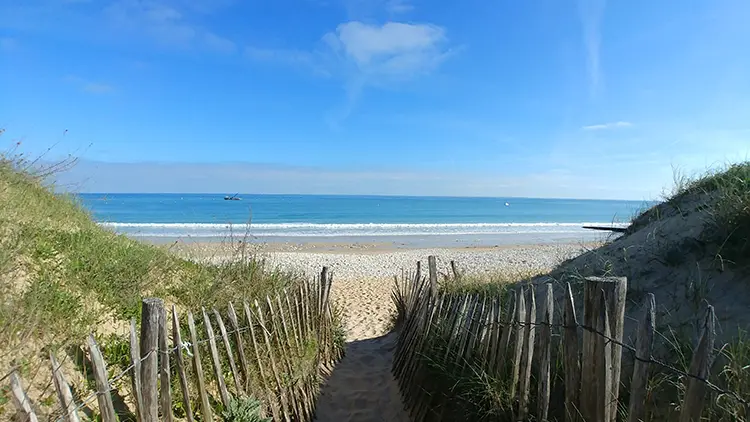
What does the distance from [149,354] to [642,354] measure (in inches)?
101

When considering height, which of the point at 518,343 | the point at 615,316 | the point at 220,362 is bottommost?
the point at 220,362

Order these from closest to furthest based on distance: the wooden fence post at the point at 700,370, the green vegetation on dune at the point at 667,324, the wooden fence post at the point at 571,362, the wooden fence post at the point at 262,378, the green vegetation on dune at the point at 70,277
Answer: the wooden fence post at the point at 700,370, the wooden fence post at the point at 571,362, the green vegetation on dune at the point at 667,324, the green vegetation on dune at the point at 70,277, the wooden fence post at the point at 262,378

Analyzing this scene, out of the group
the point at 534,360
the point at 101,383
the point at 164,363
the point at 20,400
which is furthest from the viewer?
the point at 534,360

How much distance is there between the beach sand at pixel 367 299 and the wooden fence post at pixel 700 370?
11.0 feet

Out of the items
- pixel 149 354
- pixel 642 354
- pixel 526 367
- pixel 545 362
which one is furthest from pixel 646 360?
pixel 149 354

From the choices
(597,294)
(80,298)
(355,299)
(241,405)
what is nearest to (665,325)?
(597,294)

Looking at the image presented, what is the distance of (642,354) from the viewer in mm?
2152

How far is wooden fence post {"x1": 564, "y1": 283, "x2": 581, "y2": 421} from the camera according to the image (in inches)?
105

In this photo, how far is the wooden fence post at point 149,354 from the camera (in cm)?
242

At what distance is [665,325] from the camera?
363 cm

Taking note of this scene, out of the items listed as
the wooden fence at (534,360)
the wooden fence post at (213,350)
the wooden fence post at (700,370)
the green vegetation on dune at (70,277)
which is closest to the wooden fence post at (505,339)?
the wooden fence at (534,360)

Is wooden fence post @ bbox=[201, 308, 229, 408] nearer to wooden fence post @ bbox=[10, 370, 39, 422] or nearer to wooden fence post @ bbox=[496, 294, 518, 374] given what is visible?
wooden fence post @ bbox=[10, 370, 39, 422]

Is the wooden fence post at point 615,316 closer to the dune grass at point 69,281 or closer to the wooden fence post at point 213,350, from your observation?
the wooden fence post at point 213,350

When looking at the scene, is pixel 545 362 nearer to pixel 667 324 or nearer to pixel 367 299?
pixel 667 324
